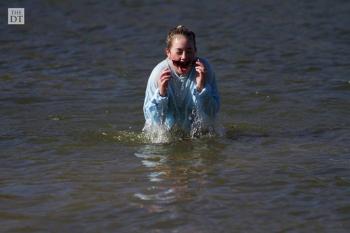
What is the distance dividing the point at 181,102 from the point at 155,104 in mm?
338

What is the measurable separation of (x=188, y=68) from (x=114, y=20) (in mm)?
9055

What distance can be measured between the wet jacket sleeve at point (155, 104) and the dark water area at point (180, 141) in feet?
0.94

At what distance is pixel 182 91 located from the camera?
855 cm

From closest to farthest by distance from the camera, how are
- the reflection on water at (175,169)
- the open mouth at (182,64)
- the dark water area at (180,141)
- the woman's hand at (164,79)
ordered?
the dark water area at (180,141)
the reflection on water at (175,169)
the woman's hand at (164,79)
the open mouth at (182,64)

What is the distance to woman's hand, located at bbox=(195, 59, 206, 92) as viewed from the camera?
322 inches

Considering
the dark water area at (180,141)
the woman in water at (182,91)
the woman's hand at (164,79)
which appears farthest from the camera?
the woman in water at (182,91)

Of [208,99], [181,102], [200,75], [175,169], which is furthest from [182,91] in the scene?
[175,169]

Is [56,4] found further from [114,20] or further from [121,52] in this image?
[121,52]

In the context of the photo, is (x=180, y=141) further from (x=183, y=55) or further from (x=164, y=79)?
(x=183, y=55)

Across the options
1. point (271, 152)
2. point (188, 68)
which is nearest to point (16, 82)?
point (188, 68)

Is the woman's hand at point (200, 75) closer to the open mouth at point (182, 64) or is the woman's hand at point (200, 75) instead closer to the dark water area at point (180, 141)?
the open mouth at point (182, 64)

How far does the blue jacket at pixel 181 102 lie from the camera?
8438mm

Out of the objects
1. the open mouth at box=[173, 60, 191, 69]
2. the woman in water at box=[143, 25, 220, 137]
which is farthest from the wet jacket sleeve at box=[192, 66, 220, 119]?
the open mouth at box=[173, 60, 191, 69]

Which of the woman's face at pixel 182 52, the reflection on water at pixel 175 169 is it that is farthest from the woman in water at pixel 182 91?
the reflection on water at pixel 175 169
